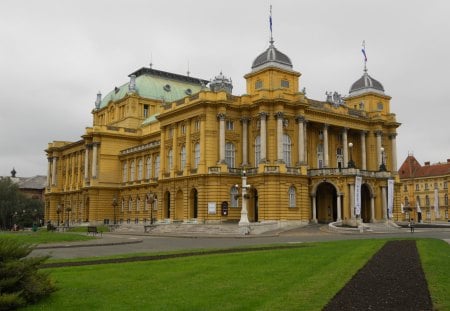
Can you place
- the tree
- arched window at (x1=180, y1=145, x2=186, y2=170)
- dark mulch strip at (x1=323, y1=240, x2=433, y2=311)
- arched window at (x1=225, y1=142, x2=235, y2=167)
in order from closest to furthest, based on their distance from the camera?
dark mulch strip at (x1=323, y1=240, x2=433, y2=311) → arched window at (x1=225, y1=142, x2=235, y2=167) → arched window at (x1=180, y1=145, x2=186, y2=170) → the tree

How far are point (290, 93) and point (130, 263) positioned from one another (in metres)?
50.0

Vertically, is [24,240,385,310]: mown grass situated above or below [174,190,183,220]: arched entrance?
below

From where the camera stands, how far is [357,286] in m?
14.4

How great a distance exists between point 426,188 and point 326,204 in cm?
7061

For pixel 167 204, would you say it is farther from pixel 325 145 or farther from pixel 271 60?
pixel 271 60

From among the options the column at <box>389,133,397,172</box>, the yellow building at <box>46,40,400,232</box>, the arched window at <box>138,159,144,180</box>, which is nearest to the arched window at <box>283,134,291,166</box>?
the yellow building at <box>46,40,400,232</box>

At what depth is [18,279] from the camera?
12.2 metres

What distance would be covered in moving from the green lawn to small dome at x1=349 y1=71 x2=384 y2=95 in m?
62.1

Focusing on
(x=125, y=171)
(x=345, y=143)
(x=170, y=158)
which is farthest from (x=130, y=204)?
(x=345, y=143)

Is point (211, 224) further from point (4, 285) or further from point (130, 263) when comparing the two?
point (4, 285)

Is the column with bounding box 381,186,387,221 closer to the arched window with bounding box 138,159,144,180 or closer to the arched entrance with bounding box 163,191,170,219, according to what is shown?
the arched entrance with bounding box 163,191,170,219

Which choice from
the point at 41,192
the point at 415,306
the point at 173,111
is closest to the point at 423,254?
the point at 415,306

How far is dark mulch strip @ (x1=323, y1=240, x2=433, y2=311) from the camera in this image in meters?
11.9

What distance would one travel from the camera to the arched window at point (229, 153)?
2680 inches
